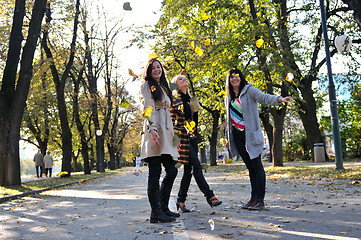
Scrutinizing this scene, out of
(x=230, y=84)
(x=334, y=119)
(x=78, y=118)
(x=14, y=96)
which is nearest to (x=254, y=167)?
(x=230, y=84)

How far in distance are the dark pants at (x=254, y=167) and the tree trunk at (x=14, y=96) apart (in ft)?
31.1

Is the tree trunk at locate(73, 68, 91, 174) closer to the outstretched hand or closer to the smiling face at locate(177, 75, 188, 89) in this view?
the smiling face at locate(177, 75, 188, 89)

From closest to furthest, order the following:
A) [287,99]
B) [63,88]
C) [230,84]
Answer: [287,99] < [230,84] < [63,88]

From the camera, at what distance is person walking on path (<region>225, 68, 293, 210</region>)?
5609 millimetres

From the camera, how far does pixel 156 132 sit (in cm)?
476

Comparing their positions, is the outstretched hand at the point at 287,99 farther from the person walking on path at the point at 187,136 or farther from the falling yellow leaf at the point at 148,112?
the falling yellow leaf at the point at 148,112

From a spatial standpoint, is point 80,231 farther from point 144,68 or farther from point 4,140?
point 4,140

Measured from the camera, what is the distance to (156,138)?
4711 millimetres

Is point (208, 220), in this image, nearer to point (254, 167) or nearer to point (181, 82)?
point (254, 167)

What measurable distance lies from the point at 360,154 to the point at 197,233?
69.3 feet

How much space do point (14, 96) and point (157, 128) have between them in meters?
9.92

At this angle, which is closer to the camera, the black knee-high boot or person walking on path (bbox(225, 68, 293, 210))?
the black knee-high boot

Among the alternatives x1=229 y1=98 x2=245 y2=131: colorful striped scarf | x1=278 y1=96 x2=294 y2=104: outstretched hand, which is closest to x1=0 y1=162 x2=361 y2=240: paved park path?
x1=229 y1=98 x2=245 y2=131: colorful striped scarf

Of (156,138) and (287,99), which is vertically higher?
(287,99)
